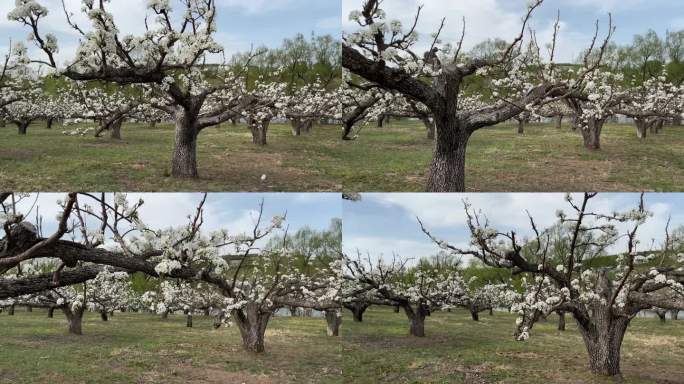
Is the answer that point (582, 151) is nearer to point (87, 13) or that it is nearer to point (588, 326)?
point (588, 326)

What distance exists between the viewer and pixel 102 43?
9.81 meters

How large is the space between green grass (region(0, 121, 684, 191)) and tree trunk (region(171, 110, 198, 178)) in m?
0.55

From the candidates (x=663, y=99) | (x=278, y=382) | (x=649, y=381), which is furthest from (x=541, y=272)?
(x=663, y=99)

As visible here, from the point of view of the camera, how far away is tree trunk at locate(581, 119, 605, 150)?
26.6 m

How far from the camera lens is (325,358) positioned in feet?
52.6

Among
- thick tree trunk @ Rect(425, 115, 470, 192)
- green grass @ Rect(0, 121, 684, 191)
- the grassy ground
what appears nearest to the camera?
thick tree trunk @ Rect(425, 115, 470, 192)

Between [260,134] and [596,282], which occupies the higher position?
[260,134]

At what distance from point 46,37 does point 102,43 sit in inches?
37.7

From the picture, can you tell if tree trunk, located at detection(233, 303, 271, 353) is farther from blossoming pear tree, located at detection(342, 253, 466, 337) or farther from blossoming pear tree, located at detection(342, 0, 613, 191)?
blossoming pear tree, located at detection(342, 0, 613, 191)

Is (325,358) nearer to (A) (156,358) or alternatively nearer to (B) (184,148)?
(A) (156,358)

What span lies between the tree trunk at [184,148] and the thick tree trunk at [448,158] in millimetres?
9022

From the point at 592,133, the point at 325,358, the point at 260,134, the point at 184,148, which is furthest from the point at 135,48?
the point at 592,133

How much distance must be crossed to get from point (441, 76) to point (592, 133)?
800 inches

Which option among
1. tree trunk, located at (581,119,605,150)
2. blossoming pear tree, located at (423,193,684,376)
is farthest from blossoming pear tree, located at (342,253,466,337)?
tree trunk, located at (581,119,605,150)
